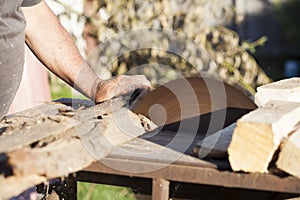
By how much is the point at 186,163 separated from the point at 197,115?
1.37 ft

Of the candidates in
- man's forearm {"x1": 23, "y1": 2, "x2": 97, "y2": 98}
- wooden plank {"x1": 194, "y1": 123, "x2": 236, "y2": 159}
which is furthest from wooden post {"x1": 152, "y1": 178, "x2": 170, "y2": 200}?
man's forearm {"x1": 23, "y1": 2, "x2": 97, "y2": 98}

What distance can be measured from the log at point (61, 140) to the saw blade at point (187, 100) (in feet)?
0.20

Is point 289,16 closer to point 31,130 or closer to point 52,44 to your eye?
point 52,44

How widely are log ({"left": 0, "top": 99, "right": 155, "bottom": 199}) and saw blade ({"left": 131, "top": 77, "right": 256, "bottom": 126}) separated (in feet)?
0.20

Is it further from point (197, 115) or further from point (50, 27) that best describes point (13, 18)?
point (197, 115)

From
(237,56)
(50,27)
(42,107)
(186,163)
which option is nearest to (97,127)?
(186,163)

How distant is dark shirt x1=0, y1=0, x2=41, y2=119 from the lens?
2852 mm

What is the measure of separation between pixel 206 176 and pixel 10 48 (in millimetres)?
1277

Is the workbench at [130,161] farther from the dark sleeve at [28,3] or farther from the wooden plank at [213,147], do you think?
the dark sleeve at [28,3]

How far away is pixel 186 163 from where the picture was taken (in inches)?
81.6

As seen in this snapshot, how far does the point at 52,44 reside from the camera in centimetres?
323

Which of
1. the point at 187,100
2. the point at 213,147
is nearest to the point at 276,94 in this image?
the point at 187,100

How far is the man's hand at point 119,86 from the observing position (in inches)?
109

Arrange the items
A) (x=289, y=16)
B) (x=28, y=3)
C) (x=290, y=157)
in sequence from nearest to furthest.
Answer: (x=290, y=157) → (x=28, y=3) → (x=289, y=16)
